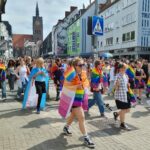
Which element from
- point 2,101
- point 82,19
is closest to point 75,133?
point 2,101

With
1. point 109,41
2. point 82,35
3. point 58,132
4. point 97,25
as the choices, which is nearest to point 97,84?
point 58,132

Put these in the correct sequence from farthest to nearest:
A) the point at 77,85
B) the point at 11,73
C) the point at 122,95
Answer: the point at 11,73
the point at 122,95
the point at 77,85

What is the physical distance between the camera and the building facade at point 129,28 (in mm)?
40375

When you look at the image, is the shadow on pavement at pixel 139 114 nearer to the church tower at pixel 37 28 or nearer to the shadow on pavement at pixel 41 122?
the shadow on pavement at pixel 41 122

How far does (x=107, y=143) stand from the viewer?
6.83 meters

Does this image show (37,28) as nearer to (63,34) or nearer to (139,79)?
(63,34)

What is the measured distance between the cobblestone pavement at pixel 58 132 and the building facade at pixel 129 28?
1235 inches

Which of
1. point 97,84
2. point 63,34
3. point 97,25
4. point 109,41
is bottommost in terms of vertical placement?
point 97,84

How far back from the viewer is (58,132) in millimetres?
7672

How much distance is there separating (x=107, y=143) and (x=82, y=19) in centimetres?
6231

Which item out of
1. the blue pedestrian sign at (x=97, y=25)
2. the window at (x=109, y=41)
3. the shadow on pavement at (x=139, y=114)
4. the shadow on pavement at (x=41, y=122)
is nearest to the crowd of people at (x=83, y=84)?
the shadow on pavement at (x=139, y=114)

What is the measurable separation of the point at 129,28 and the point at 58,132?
36.7 m

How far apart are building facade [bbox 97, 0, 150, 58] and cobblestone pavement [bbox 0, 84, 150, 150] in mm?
31377

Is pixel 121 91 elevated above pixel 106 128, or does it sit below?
above
